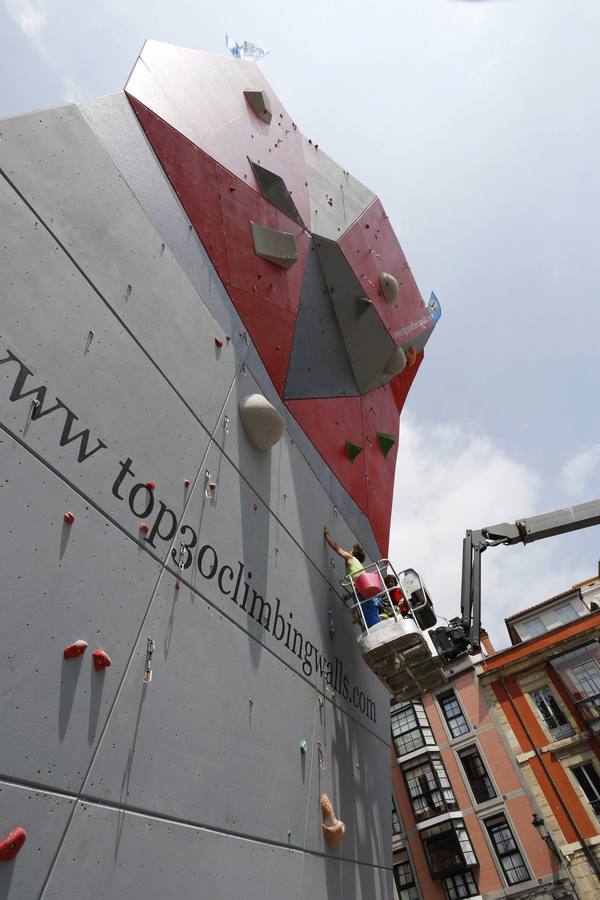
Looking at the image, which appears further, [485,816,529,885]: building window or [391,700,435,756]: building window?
[391,700,435,756]: building window

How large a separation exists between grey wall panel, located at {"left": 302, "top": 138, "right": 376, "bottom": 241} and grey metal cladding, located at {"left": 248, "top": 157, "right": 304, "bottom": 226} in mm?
607

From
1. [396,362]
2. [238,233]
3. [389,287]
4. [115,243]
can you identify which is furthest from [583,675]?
[115,243]

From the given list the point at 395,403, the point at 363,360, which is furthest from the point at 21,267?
the point at 395,403

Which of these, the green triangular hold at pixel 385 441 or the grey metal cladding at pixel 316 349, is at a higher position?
the green triangular hold at pixel 385 441

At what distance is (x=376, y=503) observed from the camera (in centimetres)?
951

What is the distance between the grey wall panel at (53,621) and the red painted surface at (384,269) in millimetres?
6853

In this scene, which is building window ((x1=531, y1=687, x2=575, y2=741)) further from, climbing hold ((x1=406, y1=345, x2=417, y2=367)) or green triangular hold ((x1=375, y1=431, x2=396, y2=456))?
climbing hold ((x1=406, y1=345, x2=417, y2=367))

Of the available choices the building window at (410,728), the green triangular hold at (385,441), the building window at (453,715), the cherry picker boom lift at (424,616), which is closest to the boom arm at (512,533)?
the cherry picker boom lift at (424,616)

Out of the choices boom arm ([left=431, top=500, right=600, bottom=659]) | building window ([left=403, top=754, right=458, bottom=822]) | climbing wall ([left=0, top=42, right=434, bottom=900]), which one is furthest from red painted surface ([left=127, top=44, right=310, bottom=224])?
building window ([left=403, top=754, right=458, bottom=822])

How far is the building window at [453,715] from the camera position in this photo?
21578mm

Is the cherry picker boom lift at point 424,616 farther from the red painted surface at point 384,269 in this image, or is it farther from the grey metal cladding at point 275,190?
the grey metal cladding at point 275,190

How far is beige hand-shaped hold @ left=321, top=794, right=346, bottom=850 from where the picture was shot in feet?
16.7

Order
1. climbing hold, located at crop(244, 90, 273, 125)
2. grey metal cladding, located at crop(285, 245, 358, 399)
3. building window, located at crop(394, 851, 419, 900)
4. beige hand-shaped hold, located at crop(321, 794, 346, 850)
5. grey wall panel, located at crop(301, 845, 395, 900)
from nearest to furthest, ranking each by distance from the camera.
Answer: grey wall panel, located at crop(301, 845, 395, 900) < beige hand-shaped hold, located at crop(321, 794, 346, 850) < grey metal cladding, located at crop(285, 245, 358, 399) < climbing hold, located at crop(244, 90, 273, 125) < building window, located at crop(394, 851, 419, 900)

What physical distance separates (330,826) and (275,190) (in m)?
8.14
